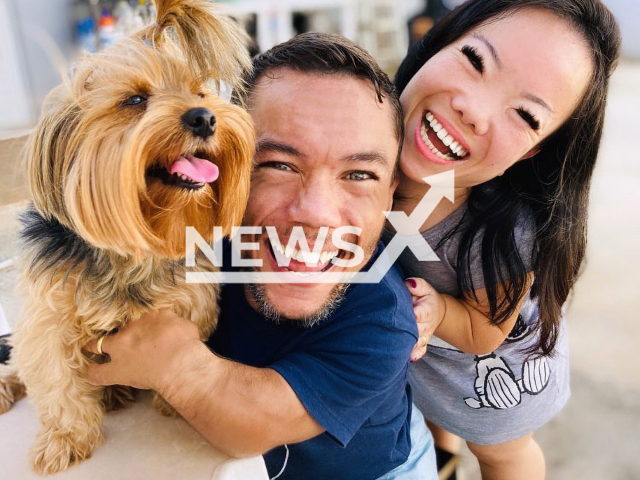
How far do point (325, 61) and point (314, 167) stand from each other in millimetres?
227

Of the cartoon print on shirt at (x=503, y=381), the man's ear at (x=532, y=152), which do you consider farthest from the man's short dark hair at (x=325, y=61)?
the cartoon print on shirt at (x=503, y=381)

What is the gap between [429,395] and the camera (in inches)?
74.5

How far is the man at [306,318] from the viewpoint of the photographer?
1043mm

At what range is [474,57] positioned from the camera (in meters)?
1.39

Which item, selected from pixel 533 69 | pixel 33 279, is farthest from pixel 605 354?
pixel 33 279

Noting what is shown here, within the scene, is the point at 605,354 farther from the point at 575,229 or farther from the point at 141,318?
the point at 141,318

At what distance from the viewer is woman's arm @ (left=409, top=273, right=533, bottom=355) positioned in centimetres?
152

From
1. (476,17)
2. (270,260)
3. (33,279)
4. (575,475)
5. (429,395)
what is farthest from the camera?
(575,475)

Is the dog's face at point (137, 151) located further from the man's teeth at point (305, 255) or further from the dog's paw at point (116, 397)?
the dog's paw at point (116, 397)

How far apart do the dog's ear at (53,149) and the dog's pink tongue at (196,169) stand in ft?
0.63

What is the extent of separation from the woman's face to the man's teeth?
376mm

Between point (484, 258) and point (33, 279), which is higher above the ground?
point (33, 279)

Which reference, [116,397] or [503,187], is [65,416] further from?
[503,187]

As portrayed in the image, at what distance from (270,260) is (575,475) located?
6.42 ft
